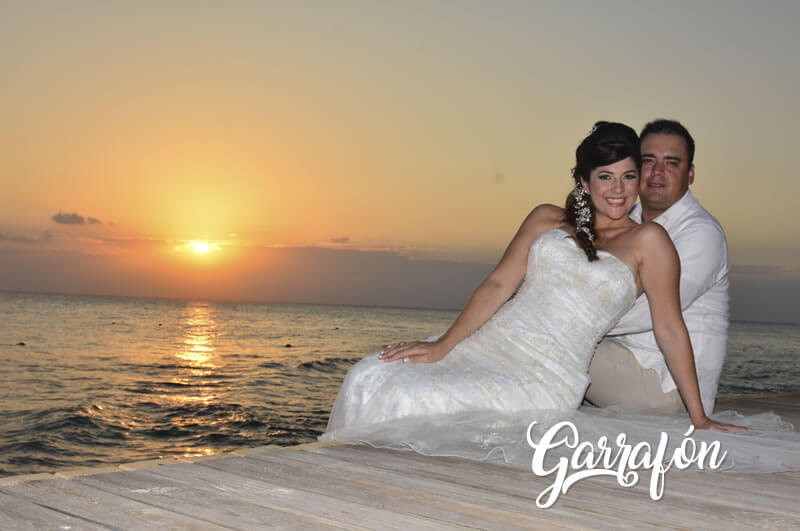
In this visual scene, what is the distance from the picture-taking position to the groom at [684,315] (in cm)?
464

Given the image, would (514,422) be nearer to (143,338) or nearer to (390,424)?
(390,424)

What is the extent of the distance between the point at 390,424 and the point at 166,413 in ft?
41.9

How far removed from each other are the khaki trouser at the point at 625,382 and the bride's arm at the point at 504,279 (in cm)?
82

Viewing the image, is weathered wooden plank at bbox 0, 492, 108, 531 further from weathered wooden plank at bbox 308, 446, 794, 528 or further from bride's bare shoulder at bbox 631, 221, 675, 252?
bride's bare shoulder at bbox 631, 221, 675, 252

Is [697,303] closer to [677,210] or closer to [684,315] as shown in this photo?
[684,315]

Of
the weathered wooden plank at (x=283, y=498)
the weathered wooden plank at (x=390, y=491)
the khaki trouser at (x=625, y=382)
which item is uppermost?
the khaki trouser at (x=625, y=382)

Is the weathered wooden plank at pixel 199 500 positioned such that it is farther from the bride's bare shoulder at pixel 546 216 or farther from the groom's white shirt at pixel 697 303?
the groom's white shirt at pixel 697 303

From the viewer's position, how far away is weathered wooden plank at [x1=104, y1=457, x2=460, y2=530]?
237cm

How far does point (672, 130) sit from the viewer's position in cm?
478

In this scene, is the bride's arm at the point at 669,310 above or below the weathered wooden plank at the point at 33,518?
above

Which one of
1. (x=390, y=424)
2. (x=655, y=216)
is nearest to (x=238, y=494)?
(x=390, y=424)

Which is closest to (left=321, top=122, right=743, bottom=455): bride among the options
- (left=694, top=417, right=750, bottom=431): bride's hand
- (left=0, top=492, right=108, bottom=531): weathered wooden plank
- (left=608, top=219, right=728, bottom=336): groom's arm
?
(left=694, top=417, right=750, bottom=431): bride's hand

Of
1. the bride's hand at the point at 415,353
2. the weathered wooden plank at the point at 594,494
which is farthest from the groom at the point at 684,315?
the weathered wooden plank at the point at 594,494

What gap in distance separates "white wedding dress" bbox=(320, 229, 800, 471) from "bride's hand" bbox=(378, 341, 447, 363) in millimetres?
58
